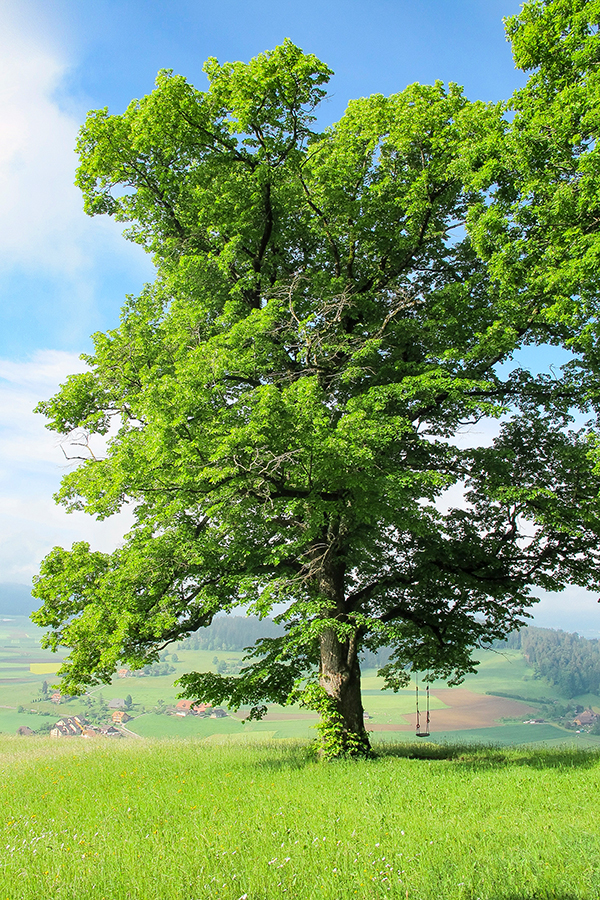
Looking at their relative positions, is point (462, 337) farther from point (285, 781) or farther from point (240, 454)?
point (285, 781)

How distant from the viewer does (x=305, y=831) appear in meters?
7.43

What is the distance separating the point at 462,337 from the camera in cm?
1493

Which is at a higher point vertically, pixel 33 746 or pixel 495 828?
pixel 495 828

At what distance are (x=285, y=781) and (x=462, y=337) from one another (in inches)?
Result: 430

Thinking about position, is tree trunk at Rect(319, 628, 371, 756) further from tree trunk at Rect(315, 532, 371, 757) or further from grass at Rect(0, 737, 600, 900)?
grass at Rect(0, 737, 600, 900)

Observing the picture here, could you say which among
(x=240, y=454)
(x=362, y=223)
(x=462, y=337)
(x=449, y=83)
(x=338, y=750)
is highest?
(x=449, y=83)

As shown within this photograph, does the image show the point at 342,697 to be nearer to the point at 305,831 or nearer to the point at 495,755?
the point at 495,755

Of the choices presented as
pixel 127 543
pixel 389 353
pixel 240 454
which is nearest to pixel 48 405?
pixel 127 543

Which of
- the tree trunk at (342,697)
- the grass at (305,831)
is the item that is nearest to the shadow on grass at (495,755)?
the grass at (305,831)

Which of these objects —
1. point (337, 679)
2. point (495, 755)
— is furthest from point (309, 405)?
point (495, 755)

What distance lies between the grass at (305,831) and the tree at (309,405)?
2745mm

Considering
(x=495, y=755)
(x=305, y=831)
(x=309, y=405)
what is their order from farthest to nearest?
(x=495, y=755) < (x=309, y=405) < (x=305, y=831)

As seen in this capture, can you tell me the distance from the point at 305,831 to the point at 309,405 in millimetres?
7885

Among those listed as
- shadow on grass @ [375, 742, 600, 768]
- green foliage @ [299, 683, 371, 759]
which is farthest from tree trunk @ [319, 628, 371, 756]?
shadow on grass @ [375, 742, 600, 768]
